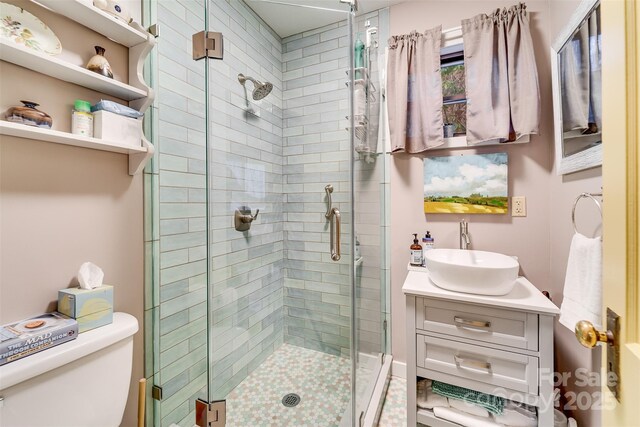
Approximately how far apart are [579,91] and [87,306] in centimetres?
208

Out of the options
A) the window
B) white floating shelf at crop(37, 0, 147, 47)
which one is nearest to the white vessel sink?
the window

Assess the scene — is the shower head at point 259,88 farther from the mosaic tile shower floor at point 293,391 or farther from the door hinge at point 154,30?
the mosaic tile shower floor at point 293,391

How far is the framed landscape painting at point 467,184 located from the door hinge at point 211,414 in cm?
157

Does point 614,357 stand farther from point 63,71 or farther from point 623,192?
point 63,71

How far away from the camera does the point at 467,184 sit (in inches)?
66.9


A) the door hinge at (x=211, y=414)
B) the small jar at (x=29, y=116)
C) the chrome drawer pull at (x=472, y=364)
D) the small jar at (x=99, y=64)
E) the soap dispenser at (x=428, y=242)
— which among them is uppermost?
the small jar at (x=99, y=64)

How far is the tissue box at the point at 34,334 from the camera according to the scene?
2.54ft

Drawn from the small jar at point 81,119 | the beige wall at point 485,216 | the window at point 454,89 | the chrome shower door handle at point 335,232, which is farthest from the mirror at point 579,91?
the small jar at point 81,119

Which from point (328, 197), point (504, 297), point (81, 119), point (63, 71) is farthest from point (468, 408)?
point (63, 71)

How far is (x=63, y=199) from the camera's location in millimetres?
1004

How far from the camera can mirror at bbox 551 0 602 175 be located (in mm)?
983

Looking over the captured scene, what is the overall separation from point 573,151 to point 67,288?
2150 millimetres

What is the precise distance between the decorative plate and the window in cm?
195

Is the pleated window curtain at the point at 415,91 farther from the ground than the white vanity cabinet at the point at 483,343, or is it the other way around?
the pleated window curtain at the point at 415,91
